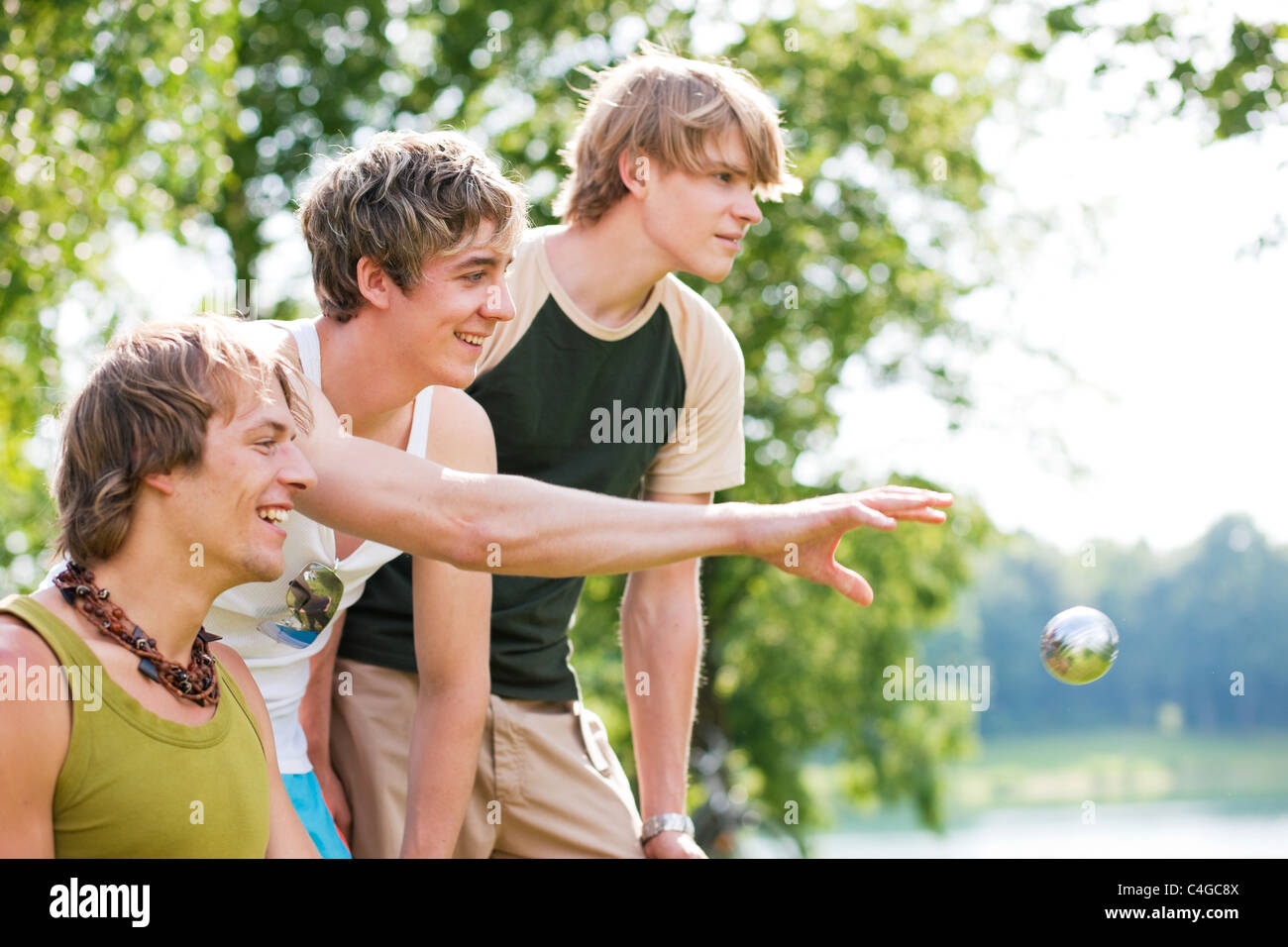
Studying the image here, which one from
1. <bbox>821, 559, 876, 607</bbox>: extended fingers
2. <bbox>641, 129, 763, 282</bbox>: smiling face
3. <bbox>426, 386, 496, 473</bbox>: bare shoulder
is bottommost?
→ <bbox>821, 559, 876, 607</bbox>: extended fingers

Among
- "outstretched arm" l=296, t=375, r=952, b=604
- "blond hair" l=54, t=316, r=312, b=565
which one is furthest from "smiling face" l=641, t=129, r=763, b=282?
"blond hair" l=54, t=316, r=312, b=565

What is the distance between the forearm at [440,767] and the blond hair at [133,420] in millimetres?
1081

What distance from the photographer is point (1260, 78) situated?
8938 millimetres

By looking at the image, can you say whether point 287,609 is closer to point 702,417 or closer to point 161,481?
point 161,481

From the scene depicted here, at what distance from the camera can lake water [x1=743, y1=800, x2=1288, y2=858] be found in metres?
47.3

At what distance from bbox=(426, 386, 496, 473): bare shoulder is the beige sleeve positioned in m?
0.98

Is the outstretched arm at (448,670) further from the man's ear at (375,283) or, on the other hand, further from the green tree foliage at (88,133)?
the green tree foliage at (88,133)

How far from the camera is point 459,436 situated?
3344 mm

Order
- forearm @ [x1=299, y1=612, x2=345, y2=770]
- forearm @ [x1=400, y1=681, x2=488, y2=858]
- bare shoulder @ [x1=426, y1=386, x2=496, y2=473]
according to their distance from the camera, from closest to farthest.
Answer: bare shoulder @ [x1=426, y1=386, x2=496, y2=473] → forearm @ [x1=400, y1=681, x2=488, y2=858] → forearm @ [x1=299, y1=612, x2=345, y2=770]

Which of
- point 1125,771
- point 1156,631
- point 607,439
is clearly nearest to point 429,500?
point 607,439

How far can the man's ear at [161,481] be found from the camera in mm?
2541

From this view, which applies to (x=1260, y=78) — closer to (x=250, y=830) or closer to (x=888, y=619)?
(x=250, y=830)

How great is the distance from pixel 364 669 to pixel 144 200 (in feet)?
24.1

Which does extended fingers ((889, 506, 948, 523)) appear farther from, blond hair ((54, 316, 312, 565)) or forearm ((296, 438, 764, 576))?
blond hair ((54, 316, 312, 565))
